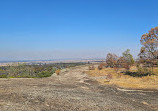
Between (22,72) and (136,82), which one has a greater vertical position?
(22,72)

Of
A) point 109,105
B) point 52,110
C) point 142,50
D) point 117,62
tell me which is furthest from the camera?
point 117,62

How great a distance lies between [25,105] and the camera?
9.72 m

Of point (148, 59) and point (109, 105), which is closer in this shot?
point (109, 105)

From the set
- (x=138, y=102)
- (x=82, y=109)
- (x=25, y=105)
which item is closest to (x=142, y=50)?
(x=138, y=102)

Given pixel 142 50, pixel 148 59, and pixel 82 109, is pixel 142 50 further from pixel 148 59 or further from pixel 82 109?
pixel 82 109

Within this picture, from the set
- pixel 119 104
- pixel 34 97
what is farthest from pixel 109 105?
pixel 34 97

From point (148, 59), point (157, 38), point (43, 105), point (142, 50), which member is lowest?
point (43, 105)

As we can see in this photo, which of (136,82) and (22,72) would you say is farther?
(22,72)

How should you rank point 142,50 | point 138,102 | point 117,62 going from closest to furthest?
point 138,102 → point 142,50 → point 117,62

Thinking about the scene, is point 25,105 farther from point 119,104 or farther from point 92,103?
point 119,104

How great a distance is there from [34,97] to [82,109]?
4.58 meters

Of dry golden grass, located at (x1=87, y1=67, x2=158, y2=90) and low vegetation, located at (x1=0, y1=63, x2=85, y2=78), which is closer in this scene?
dry golden grass, located at (x1=87, y1=67, x2=158, y2=90)

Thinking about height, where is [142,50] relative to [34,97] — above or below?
above

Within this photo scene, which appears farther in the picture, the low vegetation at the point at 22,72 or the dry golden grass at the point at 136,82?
the low vegetation at the point at 22,72
